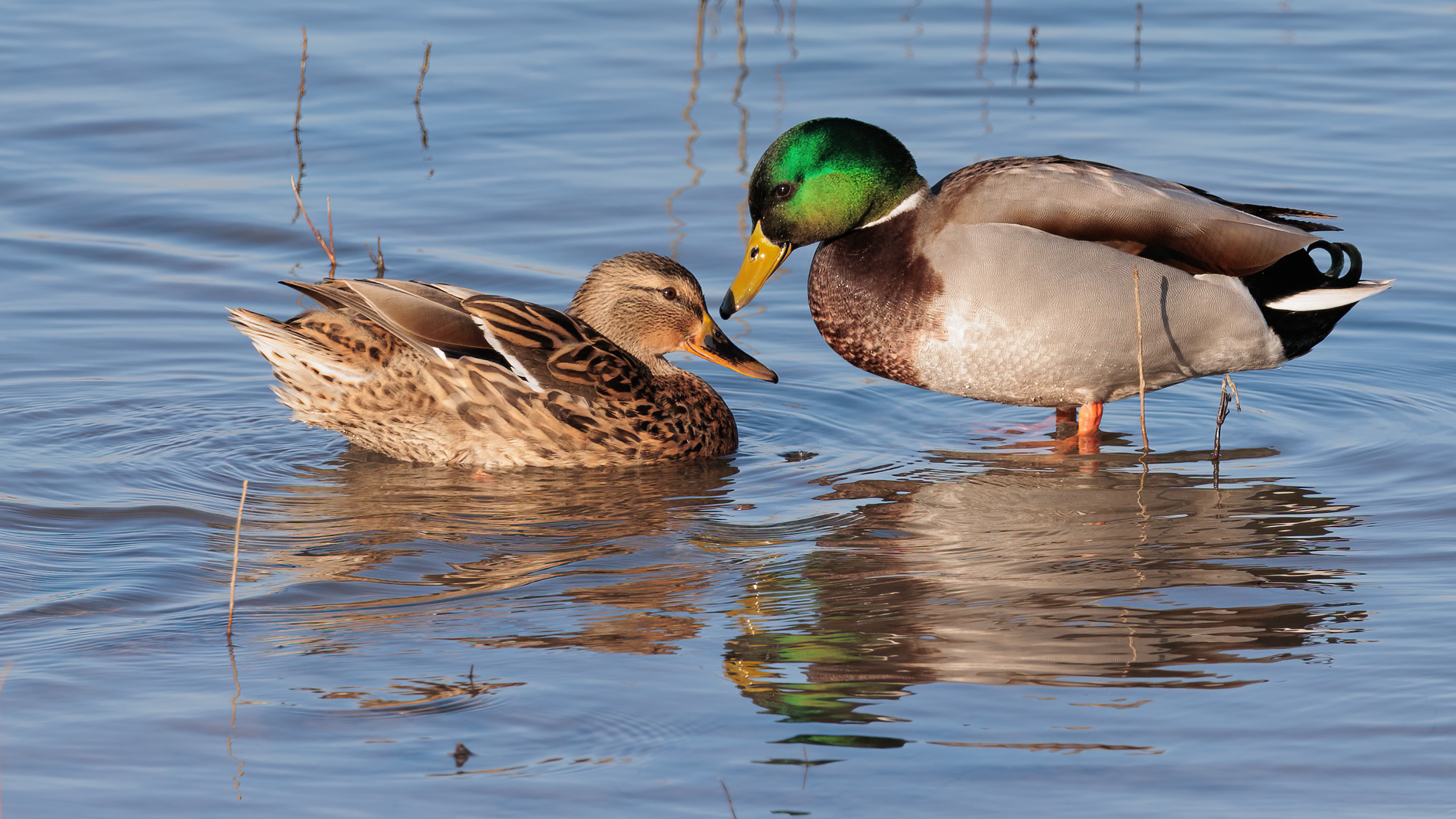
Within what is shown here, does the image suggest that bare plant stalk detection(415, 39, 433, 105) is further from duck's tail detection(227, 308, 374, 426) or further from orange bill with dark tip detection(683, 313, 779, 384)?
duck's tail detection(227, 308, 374, 426)

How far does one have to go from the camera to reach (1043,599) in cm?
484

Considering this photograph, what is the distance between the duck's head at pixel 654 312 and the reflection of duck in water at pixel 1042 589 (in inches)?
35.8

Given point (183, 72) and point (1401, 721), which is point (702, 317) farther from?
point (183, 72)

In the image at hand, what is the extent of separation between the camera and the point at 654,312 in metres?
6.70

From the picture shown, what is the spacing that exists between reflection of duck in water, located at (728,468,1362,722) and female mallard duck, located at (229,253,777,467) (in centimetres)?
85

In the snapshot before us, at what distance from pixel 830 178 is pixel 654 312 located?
0.83 metres

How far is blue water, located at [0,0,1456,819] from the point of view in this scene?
12.7ft

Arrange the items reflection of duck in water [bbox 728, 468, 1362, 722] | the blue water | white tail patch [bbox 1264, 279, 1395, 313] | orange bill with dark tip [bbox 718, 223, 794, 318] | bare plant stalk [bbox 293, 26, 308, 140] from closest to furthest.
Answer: the blue water → reflection of duck in water [bbox 728, 468, 1362, 722] → white tail patch [bbox 1264, 279, 1395, 313] → orange bill with dark tip [bbox 718, 223, 794, 318] → bare plant stalk [bbox 293, 26, 308, 140]

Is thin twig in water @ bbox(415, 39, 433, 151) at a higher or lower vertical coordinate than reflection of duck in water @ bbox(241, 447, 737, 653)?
higher

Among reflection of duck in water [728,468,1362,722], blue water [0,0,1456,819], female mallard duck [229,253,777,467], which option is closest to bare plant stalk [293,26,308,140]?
blue water [0,0,1456,819]

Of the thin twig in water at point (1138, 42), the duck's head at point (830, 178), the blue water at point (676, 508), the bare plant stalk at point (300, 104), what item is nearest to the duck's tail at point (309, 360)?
the blue water at point (676, 508)

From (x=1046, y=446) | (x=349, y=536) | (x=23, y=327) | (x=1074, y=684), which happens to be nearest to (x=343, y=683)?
(x=349, y=536)

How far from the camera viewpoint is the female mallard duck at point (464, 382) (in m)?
6.24

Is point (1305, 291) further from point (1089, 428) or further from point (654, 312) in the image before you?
point (654, 312)
